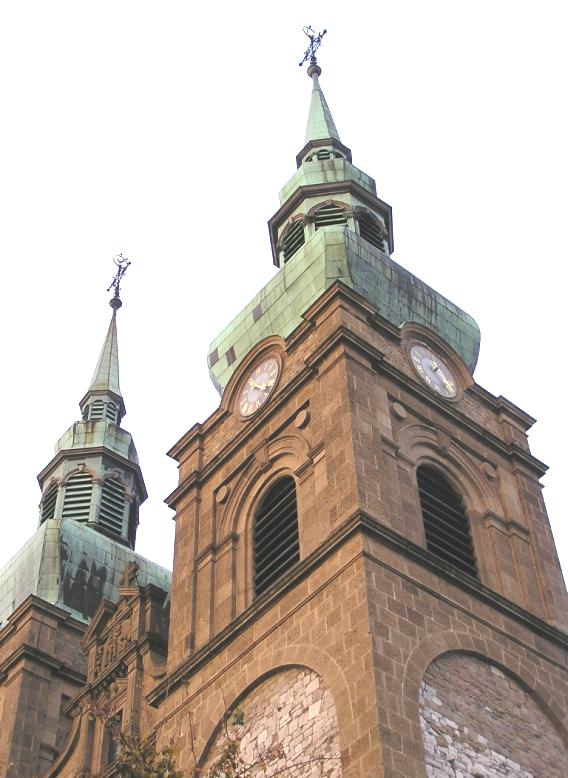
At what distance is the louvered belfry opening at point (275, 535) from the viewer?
106ft

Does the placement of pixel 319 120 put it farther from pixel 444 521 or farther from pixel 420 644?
pixel 420 644

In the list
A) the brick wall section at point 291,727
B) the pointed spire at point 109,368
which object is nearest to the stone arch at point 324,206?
the pointed spire at point 109,368

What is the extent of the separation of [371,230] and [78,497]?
15.8 metres

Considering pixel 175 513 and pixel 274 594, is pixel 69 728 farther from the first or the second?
pixel 274 594

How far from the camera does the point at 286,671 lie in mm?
28781

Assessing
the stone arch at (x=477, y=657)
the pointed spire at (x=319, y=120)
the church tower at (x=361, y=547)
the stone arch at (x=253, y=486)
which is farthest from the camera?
the pointed spire at (x=319, y=120)

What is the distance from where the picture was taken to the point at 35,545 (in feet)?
150

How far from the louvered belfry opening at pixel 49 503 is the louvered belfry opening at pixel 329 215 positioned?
1607cm

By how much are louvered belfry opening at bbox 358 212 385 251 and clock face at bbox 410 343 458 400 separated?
22.3 feet

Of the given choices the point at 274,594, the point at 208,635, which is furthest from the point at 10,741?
the point at 274,594

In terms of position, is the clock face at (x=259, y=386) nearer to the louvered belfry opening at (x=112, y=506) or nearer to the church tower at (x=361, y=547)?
the church tower at (x=361, y=547)

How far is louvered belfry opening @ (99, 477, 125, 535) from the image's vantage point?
51.9m

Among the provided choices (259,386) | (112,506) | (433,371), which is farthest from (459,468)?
(112,506)

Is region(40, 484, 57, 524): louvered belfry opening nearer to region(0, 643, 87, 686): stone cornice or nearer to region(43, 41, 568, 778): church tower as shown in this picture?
region(0, 643, 87, 686): stone cornice
